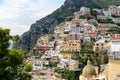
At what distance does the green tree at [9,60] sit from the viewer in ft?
48.4

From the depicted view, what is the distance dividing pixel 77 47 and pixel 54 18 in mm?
70344

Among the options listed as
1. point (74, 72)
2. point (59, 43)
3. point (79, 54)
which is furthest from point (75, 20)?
point (74, 72)

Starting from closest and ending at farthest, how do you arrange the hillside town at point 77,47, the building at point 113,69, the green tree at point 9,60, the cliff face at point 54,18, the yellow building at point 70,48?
the green tree at point 9,60, the building at point 113,69, the hillside town at point 77,47, the yellow building at point 70,48, the cliff face at point 54,18

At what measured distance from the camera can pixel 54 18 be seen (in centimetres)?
16150

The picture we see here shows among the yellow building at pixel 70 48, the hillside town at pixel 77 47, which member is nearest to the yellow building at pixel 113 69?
the hillside town at pixel 77 47

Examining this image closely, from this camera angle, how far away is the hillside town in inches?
2972

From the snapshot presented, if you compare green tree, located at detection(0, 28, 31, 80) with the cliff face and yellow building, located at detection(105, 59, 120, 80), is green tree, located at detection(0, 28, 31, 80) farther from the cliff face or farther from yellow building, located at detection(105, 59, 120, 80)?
→ the cliff face

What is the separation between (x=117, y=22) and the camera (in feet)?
401

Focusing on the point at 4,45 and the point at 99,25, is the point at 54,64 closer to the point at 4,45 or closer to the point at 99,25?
the point at 99,25

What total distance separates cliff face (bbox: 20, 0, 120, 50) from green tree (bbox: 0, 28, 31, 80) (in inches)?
5362

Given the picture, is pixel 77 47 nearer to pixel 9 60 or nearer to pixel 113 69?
pixel 113 69

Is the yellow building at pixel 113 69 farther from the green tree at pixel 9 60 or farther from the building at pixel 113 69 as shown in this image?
the green tree at pixel 9 60

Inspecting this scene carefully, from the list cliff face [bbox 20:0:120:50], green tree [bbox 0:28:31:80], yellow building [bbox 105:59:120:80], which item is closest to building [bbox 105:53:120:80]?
yellow building [bbox 105:59:120:80]

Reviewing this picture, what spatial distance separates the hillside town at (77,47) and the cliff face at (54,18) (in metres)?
27.5
